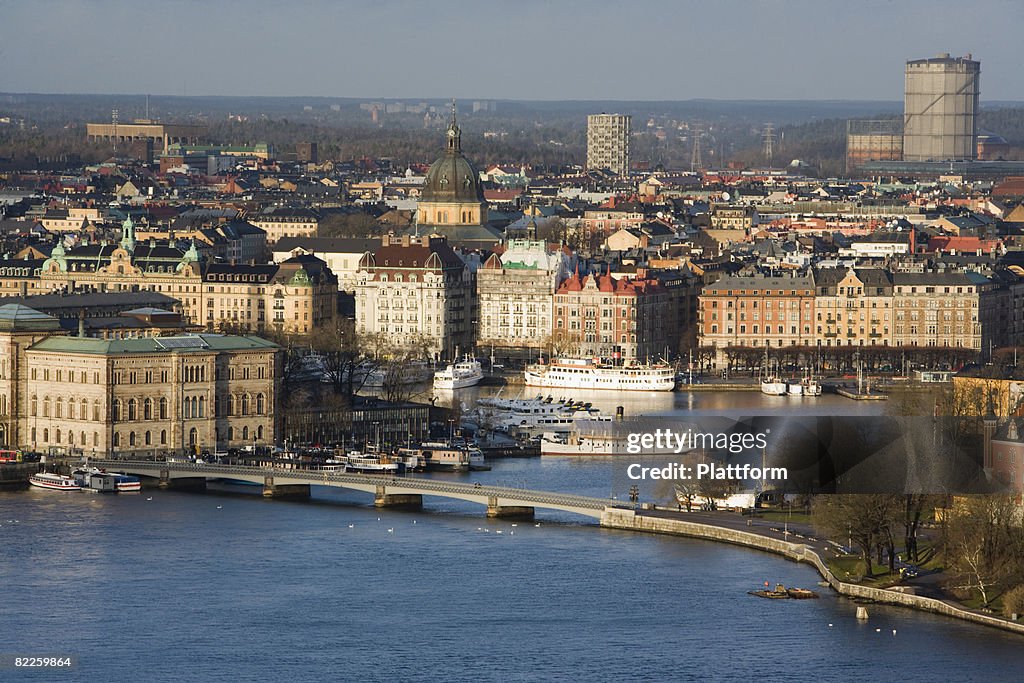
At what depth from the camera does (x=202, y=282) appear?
59844 millimetres

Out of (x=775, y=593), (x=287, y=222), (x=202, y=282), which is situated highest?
(x=287, y=222)

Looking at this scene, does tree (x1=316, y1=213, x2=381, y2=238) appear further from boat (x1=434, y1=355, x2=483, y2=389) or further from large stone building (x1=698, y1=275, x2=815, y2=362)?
boat (x1=434, y1=355, x2=483, y2=389)

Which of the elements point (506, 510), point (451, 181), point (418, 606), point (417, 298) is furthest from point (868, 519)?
point (451, 181)

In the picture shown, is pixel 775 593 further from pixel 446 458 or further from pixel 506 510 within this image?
pixel 446 458

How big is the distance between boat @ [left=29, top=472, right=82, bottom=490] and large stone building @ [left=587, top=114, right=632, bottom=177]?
85177mm

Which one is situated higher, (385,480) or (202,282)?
(202,282)

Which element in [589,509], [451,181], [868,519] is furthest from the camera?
[451,181]

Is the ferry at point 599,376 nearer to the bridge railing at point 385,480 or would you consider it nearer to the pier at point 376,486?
the bridge railing at point 385,480

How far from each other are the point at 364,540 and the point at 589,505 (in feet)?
8.80

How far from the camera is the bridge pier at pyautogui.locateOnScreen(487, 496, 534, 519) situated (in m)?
37.3

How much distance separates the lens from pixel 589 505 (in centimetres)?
3691

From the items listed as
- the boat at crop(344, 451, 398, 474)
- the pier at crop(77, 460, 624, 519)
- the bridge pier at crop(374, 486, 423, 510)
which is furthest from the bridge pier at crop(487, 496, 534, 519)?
the boat at crop(344, 451, 398, 474)

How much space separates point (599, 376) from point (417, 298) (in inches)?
209

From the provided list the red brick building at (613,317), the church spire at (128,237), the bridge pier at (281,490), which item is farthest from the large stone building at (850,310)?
the bridge pier at (281,490)
